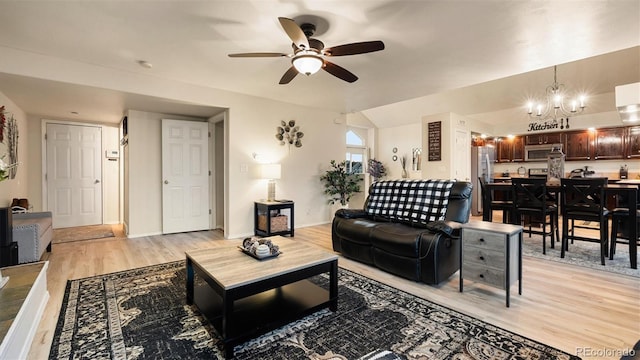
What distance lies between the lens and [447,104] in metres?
7.41

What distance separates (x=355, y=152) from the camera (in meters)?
9.89

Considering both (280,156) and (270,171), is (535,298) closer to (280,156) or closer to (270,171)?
(270,171)

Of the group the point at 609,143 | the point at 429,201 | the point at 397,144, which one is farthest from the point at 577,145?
the point at 429,201

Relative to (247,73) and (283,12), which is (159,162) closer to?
(247,73)

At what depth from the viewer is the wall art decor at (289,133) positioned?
5336 millimetres

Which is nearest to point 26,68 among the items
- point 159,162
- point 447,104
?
point 159,162

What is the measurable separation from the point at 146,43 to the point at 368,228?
3027mm

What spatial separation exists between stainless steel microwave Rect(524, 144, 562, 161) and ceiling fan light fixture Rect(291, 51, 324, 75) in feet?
25.3

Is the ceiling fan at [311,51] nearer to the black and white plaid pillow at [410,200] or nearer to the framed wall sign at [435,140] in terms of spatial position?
the black and white plaid pillow at [410,200]

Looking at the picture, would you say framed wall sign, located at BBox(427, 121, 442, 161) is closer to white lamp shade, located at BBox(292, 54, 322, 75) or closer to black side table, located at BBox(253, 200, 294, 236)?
black side table, located at BBox(253, 200, 294, 236)

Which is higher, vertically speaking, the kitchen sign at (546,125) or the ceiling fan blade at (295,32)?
the kitchen sign at (546,125)

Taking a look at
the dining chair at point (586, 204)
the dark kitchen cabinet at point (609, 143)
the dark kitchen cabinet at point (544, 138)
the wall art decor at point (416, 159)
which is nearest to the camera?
the dining chair at point (586, 204)

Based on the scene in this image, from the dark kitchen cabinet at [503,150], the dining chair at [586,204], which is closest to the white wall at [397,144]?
the dark kitchen cabinet at [503,150]

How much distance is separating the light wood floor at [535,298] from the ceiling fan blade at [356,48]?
2136mm
